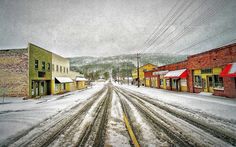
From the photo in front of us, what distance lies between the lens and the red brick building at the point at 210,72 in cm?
1222

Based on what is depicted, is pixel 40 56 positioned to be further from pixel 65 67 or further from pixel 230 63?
pixel 230 63

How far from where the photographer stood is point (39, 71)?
18031 mm

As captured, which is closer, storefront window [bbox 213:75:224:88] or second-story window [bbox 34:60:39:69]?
storefront window [bbox 213:75:224:88]

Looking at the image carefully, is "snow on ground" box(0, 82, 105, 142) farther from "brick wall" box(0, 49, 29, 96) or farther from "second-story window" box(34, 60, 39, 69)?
"second-story window" box(34, 60, 39, 69)

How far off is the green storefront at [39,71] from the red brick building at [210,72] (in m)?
22.6

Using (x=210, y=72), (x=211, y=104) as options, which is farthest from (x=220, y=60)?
(x=211, y=104)

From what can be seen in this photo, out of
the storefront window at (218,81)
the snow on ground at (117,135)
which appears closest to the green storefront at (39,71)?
the snow on ground at (117,135)

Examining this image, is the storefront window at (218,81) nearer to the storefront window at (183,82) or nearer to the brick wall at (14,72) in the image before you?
the storefront window at (183,82)

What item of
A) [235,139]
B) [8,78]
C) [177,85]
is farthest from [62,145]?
[177,85]

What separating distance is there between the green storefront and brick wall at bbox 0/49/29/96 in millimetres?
609

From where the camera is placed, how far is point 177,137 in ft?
13.4

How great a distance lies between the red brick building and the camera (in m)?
12.2

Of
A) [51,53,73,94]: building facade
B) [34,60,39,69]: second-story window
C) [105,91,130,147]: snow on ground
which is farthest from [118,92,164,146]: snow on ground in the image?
[51,53,73,94]: building facade

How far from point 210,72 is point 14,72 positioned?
2675cm
